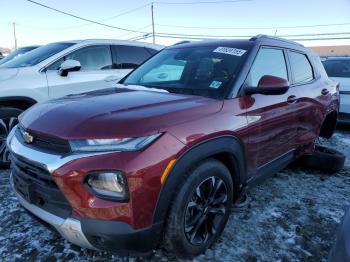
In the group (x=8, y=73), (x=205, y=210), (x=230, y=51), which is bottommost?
(x=205, y=210)

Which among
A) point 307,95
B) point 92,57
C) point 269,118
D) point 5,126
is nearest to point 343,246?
point 269,118

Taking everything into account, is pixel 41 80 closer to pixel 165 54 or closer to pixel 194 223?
pixel 165 54

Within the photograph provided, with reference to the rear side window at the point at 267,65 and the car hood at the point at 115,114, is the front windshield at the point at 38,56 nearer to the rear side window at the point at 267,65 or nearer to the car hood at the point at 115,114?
the car hood at the point at 115,114

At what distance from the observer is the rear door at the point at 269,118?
9.59 feet

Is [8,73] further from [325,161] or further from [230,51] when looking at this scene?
[325,161]

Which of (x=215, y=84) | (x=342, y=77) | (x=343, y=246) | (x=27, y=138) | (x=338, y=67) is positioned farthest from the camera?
(x=338, y=67)

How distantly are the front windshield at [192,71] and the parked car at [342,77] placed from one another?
4.52m

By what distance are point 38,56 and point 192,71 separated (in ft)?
9.41

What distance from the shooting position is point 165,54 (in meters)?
3.84

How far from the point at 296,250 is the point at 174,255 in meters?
1.02

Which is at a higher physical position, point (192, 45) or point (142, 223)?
point (192, 45)

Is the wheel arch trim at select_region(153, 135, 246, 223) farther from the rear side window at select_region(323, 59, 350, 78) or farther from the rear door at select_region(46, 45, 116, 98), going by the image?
the rear side window at select_region(323, 59, 350, 78)

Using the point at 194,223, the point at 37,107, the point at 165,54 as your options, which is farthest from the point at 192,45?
the point at 194,223

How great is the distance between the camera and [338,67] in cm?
759
